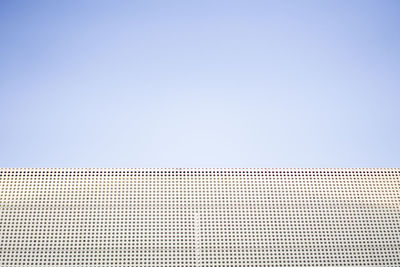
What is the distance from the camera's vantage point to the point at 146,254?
2837 inches

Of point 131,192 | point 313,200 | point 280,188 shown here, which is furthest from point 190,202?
point 313,200

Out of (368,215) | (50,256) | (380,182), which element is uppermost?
(380,182)

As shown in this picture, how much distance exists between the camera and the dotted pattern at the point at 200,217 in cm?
7231

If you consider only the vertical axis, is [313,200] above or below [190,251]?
above

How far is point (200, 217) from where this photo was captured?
76.1 metres

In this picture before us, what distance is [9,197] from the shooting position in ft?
251

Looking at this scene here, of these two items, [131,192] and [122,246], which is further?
[131,192]

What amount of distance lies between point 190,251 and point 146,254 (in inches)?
250

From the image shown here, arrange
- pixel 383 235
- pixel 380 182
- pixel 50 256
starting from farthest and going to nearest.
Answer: pixel 380 182
pixel 383 235
pixel 50 256


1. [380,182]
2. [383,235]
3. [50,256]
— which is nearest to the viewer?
[50,256]

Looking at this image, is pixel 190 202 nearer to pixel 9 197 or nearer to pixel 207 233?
pixel 207 233

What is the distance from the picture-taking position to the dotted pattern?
237 feet

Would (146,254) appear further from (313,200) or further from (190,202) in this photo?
(313,200)

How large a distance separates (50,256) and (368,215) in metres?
48.4
